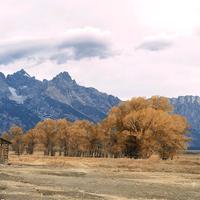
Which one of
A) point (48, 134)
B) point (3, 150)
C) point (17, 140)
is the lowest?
point (3, 150)

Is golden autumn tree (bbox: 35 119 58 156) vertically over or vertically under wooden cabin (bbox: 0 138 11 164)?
over

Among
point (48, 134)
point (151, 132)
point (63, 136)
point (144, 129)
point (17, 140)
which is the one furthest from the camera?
point (17, 140)

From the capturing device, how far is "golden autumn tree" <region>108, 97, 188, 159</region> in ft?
384

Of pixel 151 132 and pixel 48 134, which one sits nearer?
pixel 151 132

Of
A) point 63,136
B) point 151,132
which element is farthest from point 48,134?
point 151,132

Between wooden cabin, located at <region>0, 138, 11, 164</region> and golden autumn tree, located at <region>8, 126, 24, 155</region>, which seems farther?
golden autumn tree, located at <region>8, 126, 24, 155</region>

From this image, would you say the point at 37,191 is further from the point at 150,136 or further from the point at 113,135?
the point at 113,135

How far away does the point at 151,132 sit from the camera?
117 meters

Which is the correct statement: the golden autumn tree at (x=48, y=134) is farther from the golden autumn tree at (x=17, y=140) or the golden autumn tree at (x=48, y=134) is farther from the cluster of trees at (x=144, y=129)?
the cluster of trees at (x=144, y=129)

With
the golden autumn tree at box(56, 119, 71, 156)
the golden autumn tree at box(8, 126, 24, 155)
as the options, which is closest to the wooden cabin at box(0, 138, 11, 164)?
the golden autumn tree at box(56, 119, 71, 156)

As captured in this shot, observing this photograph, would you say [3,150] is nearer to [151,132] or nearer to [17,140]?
[151,132]

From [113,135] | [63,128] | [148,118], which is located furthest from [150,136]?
[63,128]

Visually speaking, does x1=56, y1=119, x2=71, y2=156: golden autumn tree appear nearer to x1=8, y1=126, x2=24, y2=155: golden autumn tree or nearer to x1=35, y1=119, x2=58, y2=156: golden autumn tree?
x1=35, y1=119, x2=58, y2=156: golden autumn tree

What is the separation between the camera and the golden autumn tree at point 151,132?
11712 cm
